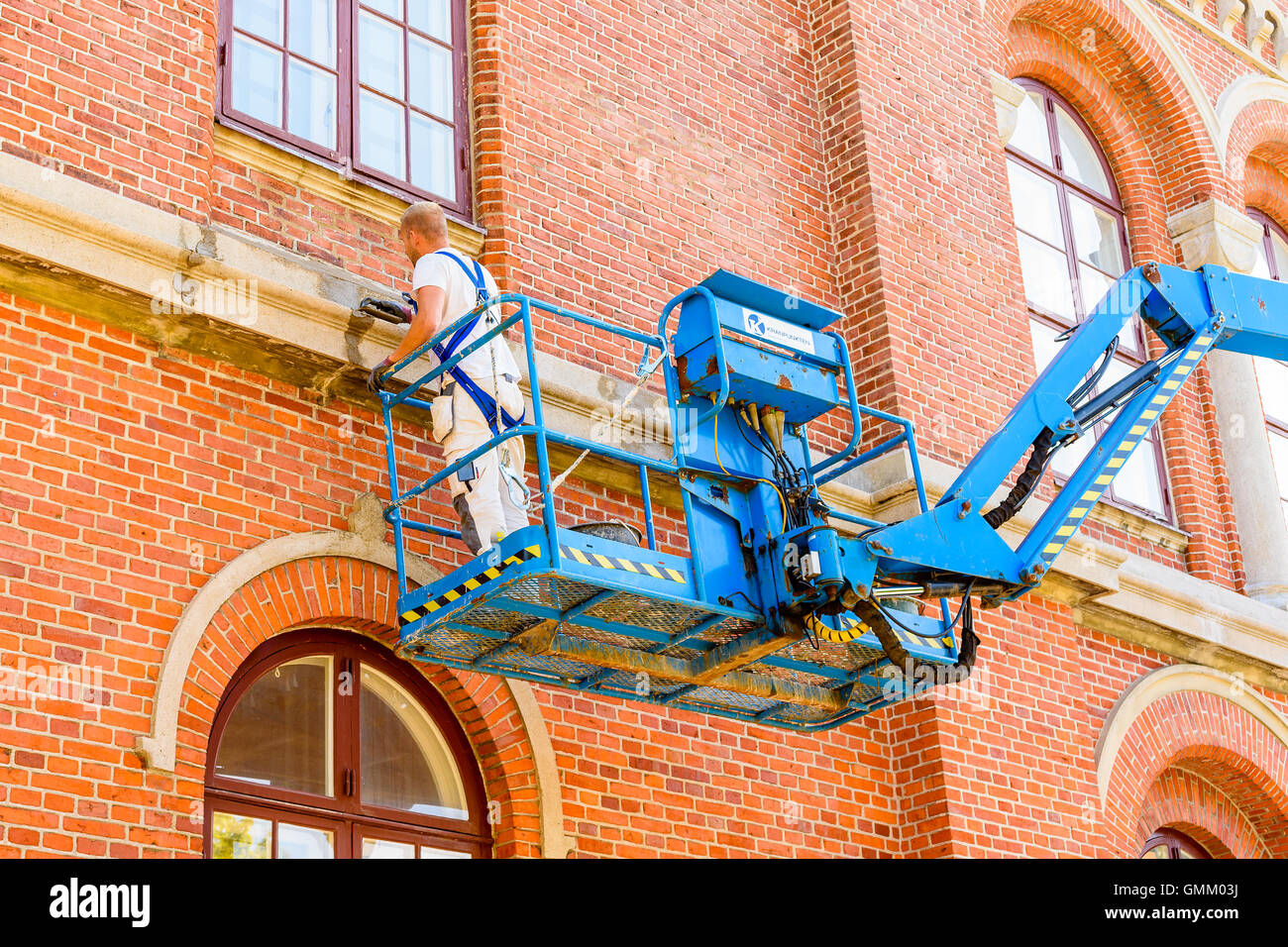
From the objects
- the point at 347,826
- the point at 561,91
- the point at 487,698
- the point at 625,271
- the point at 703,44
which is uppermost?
the point at 703,44

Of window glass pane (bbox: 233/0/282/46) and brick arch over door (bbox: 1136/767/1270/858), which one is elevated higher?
window glass pane (bbox: 233/0/282/46)

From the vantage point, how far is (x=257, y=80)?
30.1ft

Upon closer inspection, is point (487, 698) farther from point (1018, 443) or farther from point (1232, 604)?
point (1232, 604)

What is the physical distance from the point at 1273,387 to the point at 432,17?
8.27 meters

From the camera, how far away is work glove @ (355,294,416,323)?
8.27 metres

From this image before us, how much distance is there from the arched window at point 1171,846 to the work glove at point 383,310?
20.9 feet

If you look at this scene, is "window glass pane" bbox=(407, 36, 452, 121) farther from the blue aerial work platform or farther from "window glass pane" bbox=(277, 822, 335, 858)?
"window glass pane" bbox=(277, 822, 335, 858)

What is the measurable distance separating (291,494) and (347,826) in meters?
1.52

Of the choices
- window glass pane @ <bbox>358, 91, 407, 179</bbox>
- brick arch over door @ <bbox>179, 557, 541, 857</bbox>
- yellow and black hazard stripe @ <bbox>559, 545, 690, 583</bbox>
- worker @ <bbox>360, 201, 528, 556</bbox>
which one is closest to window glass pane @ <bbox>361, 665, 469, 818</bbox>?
brick arch over door @ <bbox>179, 557, 541, 857</bbox>

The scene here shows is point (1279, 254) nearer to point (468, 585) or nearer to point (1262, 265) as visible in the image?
point (1262, 265)

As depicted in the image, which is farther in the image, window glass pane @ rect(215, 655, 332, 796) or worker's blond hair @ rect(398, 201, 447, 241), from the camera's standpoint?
worker's blond hair @ rect(398, 201, 447, 241)

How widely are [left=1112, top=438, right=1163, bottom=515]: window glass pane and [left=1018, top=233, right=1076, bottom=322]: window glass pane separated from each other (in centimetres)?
115

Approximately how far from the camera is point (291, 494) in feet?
26.9

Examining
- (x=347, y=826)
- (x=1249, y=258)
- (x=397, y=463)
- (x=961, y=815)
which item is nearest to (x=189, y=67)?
(x=397, y=463)
